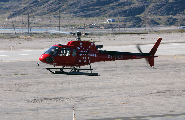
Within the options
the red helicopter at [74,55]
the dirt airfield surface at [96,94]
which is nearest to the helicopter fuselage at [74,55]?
the red helicopter at [74,55]

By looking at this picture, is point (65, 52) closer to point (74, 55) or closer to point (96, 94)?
point (74, 55)

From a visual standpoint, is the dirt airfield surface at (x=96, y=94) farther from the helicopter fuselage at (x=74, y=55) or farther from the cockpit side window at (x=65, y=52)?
the cockpit side window at (x=65, y=52)

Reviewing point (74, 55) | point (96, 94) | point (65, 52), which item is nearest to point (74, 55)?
point (74, 55)

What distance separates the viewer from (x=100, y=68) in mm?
45625

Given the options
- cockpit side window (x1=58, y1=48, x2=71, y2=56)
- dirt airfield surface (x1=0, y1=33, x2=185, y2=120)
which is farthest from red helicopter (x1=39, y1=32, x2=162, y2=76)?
dirt airfield surface (x1=0, y1=33, x2=185, y2=120)

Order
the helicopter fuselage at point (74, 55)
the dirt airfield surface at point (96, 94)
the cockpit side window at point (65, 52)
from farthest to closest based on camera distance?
the cockpit side window at point (65, 52)
the helicopter fuselage at point (74, 55)
the dirt airfield surface at point (96, 94)

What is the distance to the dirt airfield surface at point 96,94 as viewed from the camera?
2408cm

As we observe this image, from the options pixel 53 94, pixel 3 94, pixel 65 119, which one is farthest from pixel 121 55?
pixel 65 119

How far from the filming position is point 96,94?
30.2 metres

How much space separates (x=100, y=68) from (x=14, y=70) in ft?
33.7

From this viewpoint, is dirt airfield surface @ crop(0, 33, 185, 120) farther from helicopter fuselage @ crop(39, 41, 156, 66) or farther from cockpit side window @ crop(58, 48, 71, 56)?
cockpit side window @ crop(58, 48, 71, 56)

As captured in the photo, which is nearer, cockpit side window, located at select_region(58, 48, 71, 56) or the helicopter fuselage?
the helicopter fuselage

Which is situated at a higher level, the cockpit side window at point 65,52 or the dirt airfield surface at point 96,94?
the cockpit side window at point 65,52

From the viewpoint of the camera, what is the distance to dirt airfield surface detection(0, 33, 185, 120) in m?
24.1
